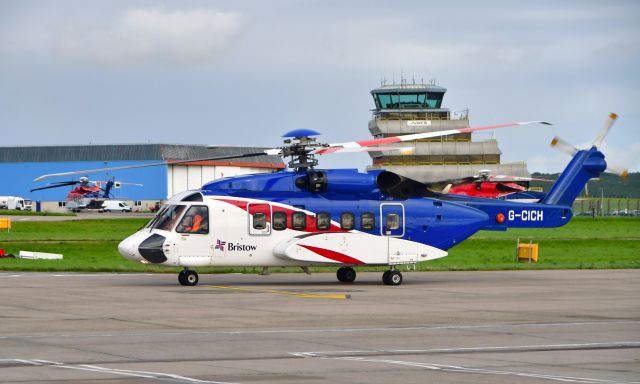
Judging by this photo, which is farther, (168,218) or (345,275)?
A: (345,275)

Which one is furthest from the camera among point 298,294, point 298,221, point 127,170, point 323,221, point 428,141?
point 127,170

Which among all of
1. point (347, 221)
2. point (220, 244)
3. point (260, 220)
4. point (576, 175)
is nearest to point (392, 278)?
point (347, 221)

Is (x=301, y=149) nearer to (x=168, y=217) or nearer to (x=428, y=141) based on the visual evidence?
(x=168, y=217)

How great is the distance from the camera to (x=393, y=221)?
31.4 m

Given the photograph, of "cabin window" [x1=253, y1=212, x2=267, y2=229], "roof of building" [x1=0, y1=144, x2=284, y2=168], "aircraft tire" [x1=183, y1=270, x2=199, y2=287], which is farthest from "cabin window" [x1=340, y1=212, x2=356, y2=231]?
"roof of building" [x1=0, y1=144, x2=284, y2=168]

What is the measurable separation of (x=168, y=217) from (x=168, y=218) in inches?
1.2

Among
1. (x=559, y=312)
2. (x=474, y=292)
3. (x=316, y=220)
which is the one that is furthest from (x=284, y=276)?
(x=559, y=312)

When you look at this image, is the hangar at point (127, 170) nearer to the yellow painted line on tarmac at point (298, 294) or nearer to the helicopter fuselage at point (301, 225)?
the helicopter fuselage at point (301, 225)

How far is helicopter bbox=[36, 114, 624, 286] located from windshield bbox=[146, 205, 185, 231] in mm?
28

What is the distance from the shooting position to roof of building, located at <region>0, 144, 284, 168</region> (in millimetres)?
134375

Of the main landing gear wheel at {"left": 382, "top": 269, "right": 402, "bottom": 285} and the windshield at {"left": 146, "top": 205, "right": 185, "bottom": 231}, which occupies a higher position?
the windshield at {"left": 146, "top": 205, "right": 185, "bottom": 231}

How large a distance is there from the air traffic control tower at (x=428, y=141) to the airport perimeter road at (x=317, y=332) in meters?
81.6

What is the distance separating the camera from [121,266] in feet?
128

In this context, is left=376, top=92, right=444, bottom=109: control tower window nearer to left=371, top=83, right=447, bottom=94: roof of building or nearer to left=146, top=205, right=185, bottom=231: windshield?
left=371, top=83, right=447, bottom=94: roof of building
